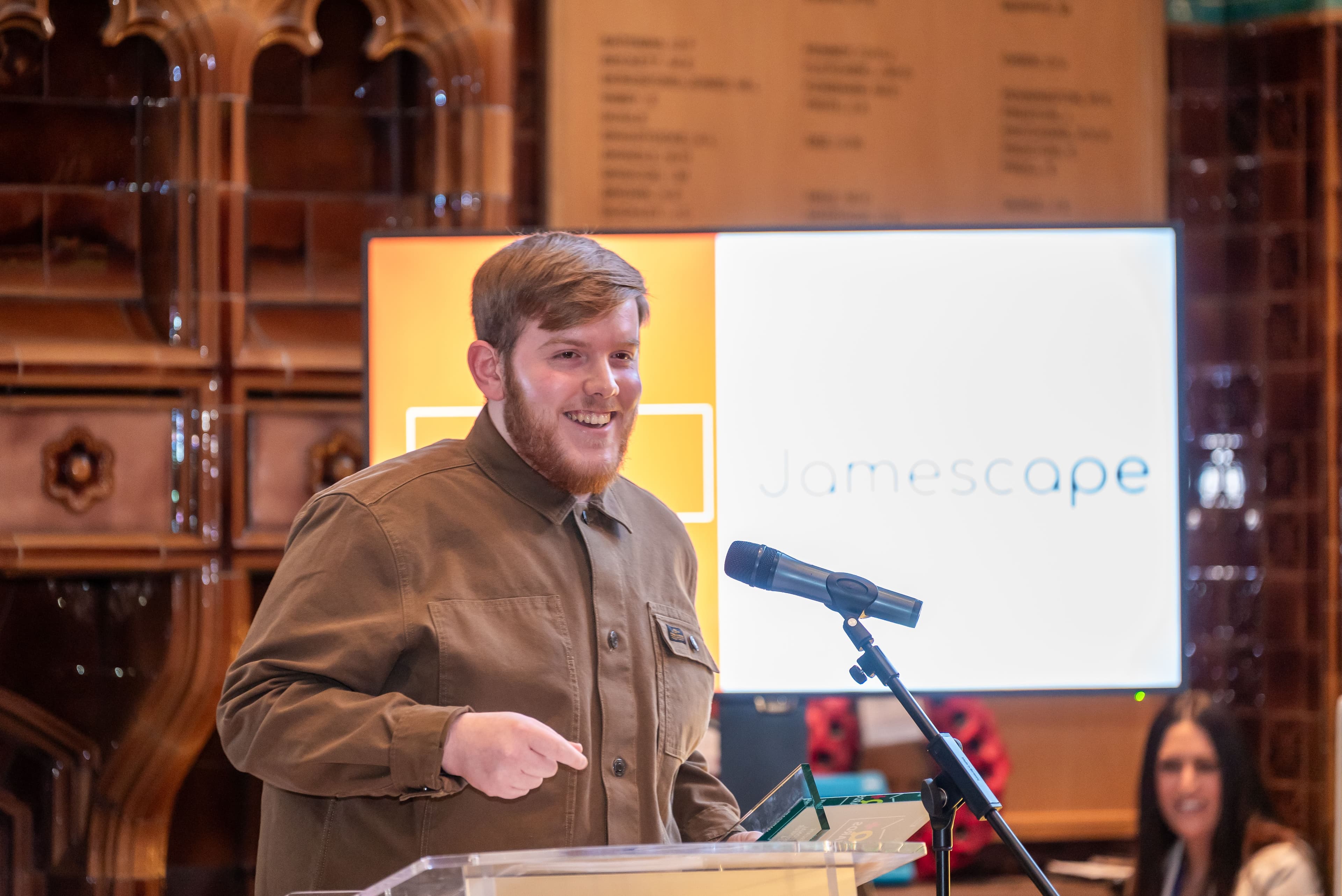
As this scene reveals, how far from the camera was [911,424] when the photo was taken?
2.83 metres

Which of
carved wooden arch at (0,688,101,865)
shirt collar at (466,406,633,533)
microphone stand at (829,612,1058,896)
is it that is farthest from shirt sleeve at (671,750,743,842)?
carved wooden arch at (0,688,101,865)

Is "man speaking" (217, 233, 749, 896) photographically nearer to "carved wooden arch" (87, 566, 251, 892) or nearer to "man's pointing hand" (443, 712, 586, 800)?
"man's pointing hand" (443, 712, 586, 800)

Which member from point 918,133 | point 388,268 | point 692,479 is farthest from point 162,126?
point 918,133

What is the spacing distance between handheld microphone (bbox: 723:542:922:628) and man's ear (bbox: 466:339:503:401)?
1.20ft

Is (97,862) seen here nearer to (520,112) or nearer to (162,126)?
(162,126)

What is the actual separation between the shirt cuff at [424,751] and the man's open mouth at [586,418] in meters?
0.40

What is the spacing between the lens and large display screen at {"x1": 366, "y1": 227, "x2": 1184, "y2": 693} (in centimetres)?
278

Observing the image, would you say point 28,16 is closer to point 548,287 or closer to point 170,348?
point 170,348

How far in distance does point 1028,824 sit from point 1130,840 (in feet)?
0.83

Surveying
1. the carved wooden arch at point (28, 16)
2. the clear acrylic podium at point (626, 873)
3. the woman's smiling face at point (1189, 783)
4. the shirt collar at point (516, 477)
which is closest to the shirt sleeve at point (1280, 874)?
the woman's smiling face at point (1189, 783)

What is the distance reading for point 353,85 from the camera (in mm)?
3023

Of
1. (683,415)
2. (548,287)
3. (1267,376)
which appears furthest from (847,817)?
(1267,376)

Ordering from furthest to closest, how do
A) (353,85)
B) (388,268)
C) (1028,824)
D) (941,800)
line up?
(1028,824) < (353,85) < (388,268) < (941,800)

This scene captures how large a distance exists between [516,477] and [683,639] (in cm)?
30
